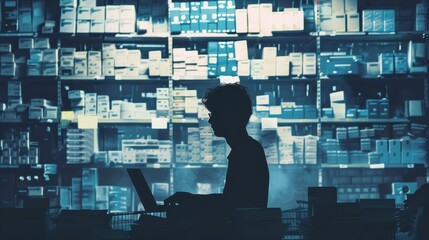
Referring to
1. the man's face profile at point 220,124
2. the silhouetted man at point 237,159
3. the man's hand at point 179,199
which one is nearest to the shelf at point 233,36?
the silhouetted man at point 237,159

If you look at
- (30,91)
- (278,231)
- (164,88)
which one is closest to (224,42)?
(164,88)

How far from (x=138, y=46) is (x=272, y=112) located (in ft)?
6.19

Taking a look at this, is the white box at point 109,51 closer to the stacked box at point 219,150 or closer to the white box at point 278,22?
the stacked box at point 219,150

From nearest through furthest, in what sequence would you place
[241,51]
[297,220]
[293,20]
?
[297,220] → [293,20] → [241,51]

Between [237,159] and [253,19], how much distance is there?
401cm

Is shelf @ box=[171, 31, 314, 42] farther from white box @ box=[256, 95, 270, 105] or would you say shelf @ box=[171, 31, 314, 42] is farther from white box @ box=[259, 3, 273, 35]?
white box @ box=[256, 95, 270, 105]

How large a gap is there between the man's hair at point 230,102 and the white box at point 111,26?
3821mm

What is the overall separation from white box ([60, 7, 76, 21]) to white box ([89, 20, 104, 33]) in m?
0.24

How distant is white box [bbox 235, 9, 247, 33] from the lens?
6.97 m

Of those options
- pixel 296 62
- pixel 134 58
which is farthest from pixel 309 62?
pixel 134 58

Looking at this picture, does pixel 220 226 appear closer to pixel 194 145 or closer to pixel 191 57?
pixel 194 145

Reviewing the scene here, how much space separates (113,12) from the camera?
7043 mm

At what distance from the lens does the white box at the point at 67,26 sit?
23.0 ft

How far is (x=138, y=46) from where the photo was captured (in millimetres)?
7664
